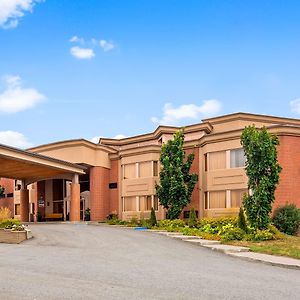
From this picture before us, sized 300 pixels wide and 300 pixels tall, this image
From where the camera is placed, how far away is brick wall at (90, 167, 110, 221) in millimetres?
42844

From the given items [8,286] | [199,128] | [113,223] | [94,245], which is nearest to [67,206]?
[113,223]

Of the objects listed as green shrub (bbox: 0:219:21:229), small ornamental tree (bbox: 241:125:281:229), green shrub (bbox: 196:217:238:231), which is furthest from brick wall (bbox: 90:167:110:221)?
small ornamental tree (bbox: 241:125:281:229)

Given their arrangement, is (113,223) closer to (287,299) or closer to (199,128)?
(199,128)

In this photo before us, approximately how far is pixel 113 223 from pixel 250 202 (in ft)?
54.4

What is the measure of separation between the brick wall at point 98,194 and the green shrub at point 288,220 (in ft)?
61.6

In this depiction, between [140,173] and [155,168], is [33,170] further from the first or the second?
[155,168]

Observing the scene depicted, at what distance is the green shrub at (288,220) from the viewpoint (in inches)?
1125

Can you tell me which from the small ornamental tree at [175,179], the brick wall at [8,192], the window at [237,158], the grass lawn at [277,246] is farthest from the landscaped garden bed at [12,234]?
the brick wall at [8,192]

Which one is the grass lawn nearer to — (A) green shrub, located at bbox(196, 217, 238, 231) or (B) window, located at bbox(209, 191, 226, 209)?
(A) green shrub, located at bbox(196, 217, 238, 231)

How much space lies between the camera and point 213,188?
3491 cm

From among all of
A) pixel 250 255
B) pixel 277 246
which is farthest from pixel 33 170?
pixel 250 255

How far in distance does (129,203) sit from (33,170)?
29.7 feet

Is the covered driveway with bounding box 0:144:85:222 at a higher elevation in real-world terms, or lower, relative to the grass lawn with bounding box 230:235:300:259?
higher

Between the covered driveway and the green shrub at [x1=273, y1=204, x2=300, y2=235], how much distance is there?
17.9m
